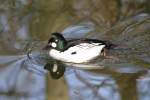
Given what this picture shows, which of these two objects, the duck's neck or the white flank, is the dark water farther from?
the duck's neck

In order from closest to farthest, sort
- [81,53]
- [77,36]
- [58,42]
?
1. [81,53]
2. [58,42]
3. [77,36]

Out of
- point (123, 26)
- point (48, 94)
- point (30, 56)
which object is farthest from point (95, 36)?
point (48, 94)

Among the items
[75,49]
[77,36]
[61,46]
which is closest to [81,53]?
[75,49]

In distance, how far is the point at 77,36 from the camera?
655cm

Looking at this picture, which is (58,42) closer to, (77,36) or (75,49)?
(75,49)

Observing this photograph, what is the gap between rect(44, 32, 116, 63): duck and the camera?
18.4 ft

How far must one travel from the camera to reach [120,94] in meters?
5.07

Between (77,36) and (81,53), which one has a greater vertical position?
(77,36)

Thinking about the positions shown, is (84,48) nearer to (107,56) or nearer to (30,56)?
(107,56)

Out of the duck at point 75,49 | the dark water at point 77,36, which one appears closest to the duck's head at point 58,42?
the duck at point 75,49

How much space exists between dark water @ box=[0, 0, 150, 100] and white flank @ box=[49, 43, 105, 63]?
0.09 metres

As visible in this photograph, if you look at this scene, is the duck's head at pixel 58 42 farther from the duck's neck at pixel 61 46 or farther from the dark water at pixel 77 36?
the dark water at pixel 77 36

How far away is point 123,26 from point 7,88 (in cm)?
209

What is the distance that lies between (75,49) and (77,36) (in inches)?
36.7
